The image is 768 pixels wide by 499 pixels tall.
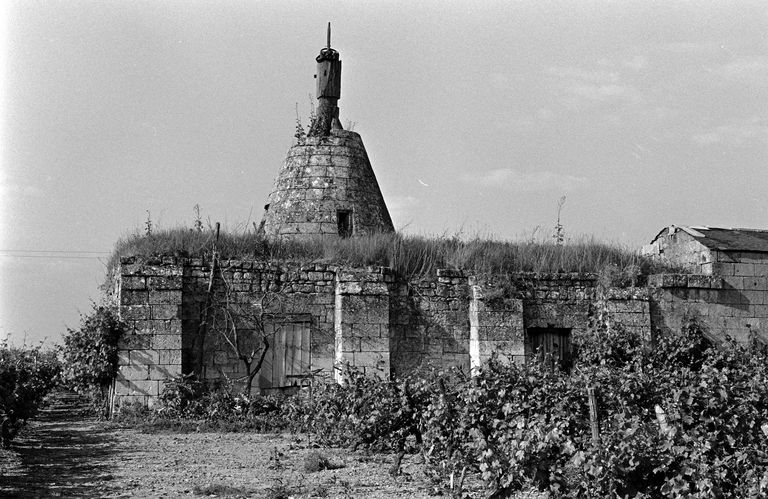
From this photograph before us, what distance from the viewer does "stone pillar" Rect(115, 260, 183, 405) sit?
1175 centimetres

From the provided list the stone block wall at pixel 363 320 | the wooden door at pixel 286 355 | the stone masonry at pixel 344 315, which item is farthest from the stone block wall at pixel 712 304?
the wooden door at pixel 286 355

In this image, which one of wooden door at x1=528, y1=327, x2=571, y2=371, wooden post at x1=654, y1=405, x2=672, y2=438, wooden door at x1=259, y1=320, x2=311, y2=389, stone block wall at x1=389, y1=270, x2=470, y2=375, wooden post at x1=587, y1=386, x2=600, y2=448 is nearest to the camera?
wooden post at x1=654, y1=405, x2=672, y2=438

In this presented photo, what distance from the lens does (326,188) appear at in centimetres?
1486

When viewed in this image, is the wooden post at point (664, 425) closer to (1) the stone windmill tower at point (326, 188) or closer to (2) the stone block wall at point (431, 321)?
(2) the stone block wall at point (431, 321)

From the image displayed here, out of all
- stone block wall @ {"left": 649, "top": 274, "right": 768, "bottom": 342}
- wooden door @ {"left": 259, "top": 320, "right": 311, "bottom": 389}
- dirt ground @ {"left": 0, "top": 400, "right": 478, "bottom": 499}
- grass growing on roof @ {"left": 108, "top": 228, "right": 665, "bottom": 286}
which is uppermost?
grass growing on roof @ {"left": 108, "top": 228, "right": 665, "bottom": 286}

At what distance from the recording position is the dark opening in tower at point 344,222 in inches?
577

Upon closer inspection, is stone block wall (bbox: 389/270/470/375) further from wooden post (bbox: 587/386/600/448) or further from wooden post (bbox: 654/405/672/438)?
wooden post (bbox: 654/405/672/438)

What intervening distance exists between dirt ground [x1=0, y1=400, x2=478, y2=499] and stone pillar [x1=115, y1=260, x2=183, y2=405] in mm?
846

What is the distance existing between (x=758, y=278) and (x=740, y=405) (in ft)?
28.0

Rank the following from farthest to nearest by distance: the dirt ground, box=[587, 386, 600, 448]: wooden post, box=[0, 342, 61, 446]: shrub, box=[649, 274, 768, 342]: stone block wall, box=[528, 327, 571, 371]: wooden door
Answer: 1. box=[649, 274, 768, 342]: stone block wall
2. box=[528, 327, 571, 371]: wooden door
3. box=[0, 342, 61, 446]: shrub
4. the dirt ground
5. box=[587, 386, 600, 448]: wooden post

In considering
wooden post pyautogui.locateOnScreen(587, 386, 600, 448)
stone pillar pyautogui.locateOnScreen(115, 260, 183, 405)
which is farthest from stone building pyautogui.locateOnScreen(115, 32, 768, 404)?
wooden post pyautogui.locateOnScreen(587, 386, 600, 448)

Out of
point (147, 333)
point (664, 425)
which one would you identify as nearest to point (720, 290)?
point (664, 425)

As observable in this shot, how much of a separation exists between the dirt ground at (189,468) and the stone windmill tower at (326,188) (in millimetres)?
4821

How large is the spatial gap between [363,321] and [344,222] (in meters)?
2.89
